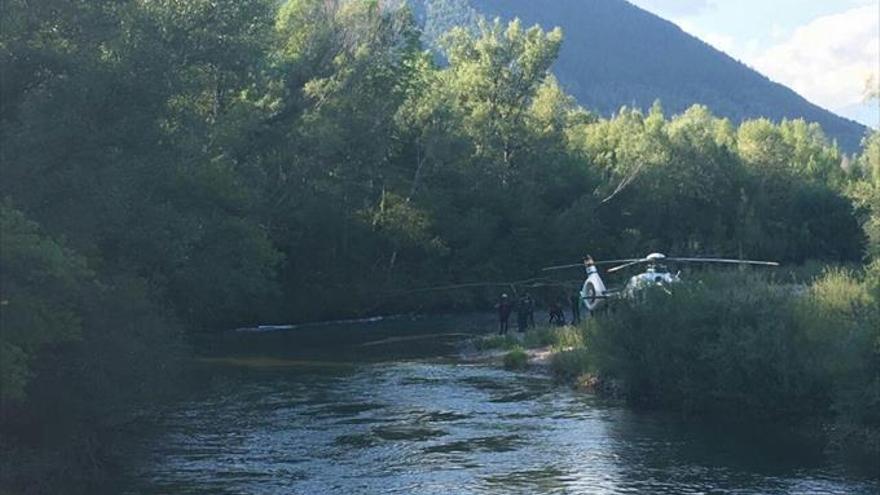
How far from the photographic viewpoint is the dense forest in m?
23.4

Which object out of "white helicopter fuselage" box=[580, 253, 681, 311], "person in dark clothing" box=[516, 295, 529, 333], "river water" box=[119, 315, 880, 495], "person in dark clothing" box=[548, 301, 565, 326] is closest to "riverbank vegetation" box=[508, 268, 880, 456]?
"river water" box=[119, 315, 880, 495]

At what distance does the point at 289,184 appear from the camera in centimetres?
6750

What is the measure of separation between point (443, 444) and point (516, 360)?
1425 cm

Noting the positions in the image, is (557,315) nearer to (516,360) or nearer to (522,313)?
(522,313)

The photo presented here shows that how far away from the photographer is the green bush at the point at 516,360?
40.3m

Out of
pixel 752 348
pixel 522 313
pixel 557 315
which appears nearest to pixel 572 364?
pixel 752 348

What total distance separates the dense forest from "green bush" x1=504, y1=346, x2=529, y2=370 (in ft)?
34.7

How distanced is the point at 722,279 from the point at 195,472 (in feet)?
55.2

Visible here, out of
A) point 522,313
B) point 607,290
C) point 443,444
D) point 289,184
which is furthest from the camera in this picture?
point 289,184

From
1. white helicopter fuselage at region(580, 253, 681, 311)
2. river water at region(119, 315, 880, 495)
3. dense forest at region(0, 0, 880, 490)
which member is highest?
dense forest at region(0, 0, 880, 490)

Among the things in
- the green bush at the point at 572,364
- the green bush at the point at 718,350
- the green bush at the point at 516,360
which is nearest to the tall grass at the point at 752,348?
the green bush at the point at 718,350

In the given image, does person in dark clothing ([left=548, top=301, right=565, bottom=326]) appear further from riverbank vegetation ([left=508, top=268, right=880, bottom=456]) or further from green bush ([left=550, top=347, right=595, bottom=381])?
riverbank vegetation ([left=508, top=268, right=880, bottom=456])

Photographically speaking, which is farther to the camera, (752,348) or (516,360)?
(516,360)

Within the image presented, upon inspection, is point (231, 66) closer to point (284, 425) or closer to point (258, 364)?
point (258, 364)
